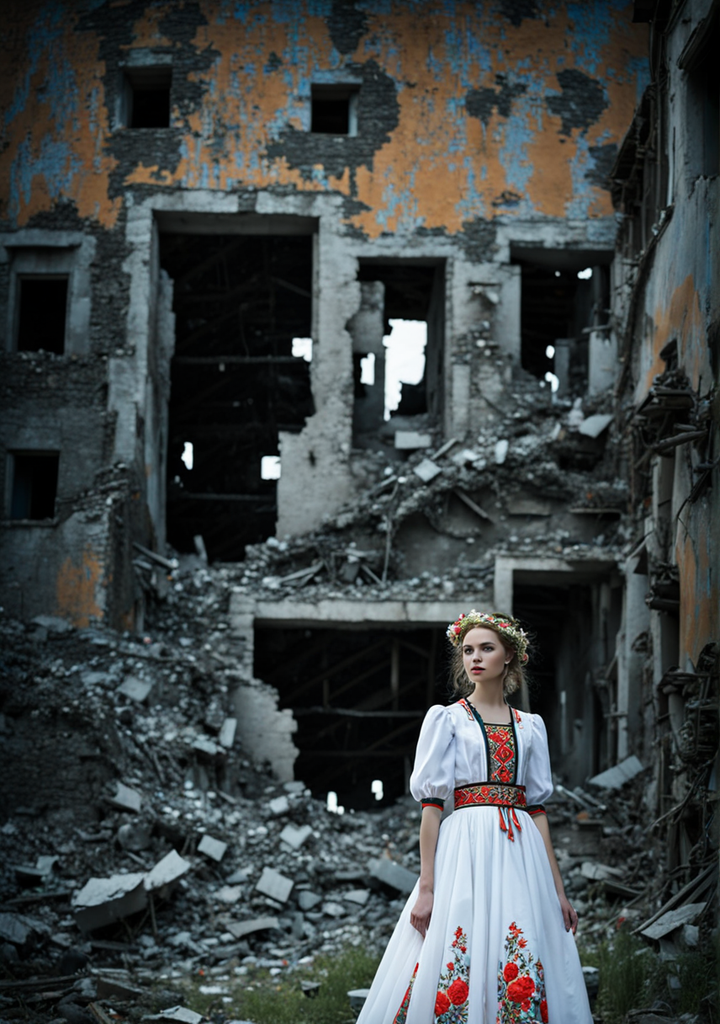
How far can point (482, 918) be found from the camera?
17.1ft

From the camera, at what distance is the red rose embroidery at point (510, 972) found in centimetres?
513

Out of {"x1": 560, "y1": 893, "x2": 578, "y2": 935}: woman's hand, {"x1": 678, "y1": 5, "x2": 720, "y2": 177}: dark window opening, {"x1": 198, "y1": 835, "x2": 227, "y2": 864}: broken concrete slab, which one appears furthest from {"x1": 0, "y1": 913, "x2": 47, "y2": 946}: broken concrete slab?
{"x1": 678, "y1": 5, "x2": 720, "y2": 177}: dark window opening

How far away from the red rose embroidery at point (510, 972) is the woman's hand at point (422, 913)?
1.24ft

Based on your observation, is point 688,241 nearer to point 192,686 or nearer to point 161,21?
point 192,686

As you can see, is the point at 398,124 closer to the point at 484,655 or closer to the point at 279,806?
the point at 279,806

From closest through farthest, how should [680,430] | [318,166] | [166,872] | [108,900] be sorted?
[680,430] → [108,900] → [166,872] → [318,166]

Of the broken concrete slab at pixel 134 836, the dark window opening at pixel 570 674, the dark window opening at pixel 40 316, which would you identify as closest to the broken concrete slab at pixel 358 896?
the broken concrete slab at pixel 134 836

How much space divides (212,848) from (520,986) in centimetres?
854

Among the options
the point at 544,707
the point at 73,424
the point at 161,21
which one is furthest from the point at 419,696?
the point at 161,21

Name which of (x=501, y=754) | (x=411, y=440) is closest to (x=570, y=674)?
(x=411, y=440)

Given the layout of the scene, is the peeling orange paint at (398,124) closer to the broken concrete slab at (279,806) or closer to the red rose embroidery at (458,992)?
the broken concrete slab at (279,806)

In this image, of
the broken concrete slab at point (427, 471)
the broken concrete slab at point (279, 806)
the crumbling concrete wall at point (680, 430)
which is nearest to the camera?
the crumbling concrete wall at point (680, 430)

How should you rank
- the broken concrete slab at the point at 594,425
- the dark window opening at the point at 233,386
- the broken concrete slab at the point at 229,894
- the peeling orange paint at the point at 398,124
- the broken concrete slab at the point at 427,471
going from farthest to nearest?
the dark window opening at the point at 233,386, the peeling orange paint at the point at 398,124, the broken concrete slab at the point at 594,425, the broken concrete slab at the point at 427,471, the broken concrete slab at the point at 229,894

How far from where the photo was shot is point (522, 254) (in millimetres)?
20328
